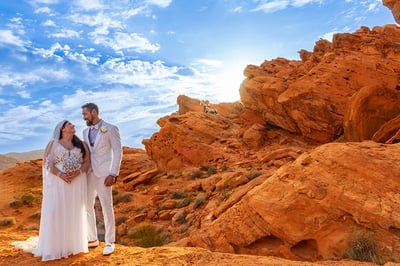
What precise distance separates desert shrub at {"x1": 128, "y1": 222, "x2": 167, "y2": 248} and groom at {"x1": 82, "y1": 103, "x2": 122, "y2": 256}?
609 cm

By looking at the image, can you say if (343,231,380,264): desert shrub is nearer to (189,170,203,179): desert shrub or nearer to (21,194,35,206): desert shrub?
(189,170,203,179): desert shrub

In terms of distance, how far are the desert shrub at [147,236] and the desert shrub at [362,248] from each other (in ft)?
24.1

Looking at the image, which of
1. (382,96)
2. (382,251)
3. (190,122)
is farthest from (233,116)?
(382,251)

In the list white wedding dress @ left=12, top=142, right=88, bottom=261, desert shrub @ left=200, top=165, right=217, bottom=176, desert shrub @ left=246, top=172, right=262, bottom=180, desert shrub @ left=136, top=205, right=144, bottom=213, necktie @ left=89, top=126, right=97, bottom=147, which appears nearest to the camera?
white wedding dress @ left=12, top=142, right=88, bottom=261

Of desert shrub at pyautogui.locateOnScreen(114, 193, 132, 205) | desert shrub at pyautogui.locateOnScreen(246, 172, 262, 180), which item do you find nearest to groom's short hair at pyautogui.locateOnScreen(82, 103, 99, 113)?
desert shrub at pyautogui.locateOnScreen(246, 172, 262, 180)

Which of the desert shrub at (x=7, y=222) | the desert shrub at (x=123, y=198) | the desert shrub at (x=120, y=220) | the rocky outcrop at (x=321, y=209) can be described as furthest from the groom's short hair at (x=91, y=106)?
the desert shrub at (x=123, y=198)

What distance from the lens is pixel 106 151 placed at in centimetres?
672

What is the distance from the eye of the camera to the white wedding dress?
247 inches

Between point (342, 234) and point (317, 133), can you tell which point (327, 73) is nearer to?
point (317, 133)

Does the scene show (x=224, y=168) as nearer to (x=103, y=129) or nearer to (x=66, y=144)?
(x=103, y=129)

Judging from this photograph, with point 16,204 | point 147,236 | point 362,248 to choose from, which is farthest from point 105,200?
point 16,204

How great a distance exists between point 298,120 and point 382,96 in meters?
7.06

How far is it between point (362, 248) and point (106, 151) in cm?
509

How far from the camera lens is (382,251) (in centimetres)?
650
